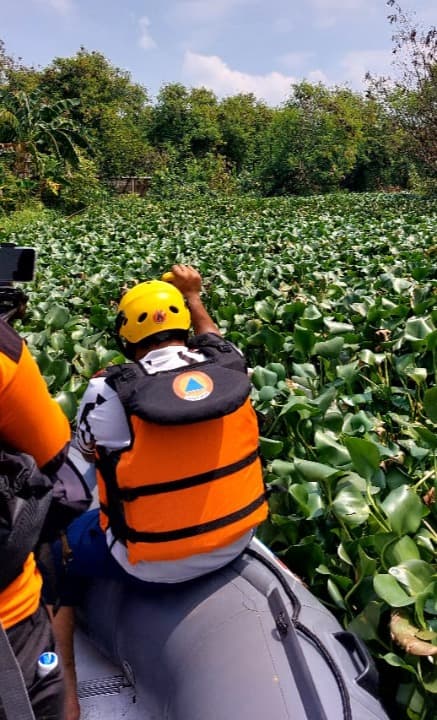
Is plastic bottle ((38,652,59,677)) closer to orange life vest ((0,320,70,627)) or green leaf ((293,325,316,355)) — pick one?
orange life vest ((0,320,70,627))

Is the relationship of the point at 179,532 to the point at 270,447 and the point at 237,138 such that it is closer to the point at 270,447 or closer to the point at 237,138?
the point at 270,447

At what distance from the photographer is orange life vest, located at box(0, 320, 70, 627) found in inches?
44.2

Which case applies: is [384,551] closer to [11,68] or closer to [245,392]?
[245,392]

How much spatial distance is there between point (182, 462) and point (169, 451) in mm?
45

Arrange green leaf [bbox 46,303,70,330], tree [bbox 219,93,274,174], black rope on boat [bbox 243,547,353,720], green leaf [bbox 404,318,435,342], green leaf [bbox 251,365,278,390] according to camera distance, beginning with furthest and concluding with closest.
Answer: tree [bbox 219,93,274,174]
green leaf [bbox 46,303,70,330]
green leaf [bbox 404,318,435,342]
green leaf [bbox 251,365,278,390]
black rope on boat [bbox 243,547,353,720]

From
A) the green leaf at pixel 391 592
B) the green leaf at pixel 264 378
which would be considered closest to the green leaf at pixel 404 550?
the green leaf at pixel 391 592

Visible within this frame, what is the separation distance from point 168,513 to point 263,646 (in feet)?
1.17

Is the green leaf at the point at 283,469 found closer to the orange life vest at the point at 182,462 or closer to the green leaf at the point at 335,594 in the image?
the green leaf at the point at 335,594

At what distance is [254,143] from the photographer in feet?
112

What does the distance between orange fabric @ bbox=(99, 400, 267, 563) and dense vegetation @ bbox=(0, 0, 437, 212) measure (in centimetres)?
1718

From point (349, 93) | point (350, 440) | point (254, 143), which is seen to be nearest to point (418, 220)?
point (350, 440)

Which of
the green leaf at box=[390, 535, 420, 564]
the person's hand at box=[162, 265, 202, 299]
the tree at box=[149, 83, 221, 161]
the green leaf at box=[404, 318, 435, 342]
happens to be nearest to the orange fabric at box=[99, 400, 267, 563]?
the green leaf at box=[390, 535, 420, 564]

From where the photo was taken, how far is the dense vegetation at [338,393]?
1.80m

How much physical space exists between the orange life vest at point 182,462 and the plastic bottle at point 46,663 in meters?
0.34
